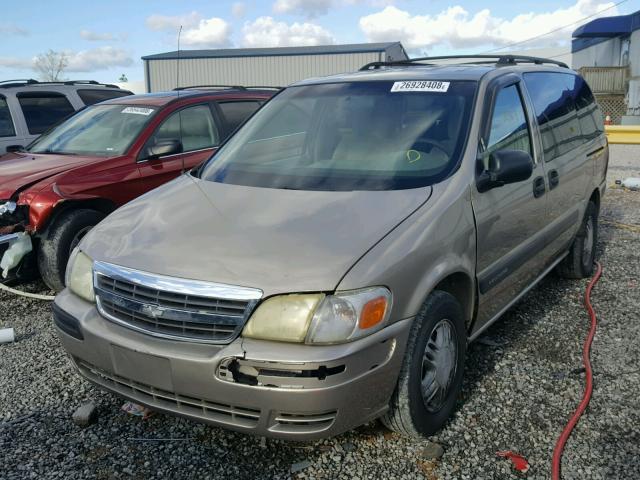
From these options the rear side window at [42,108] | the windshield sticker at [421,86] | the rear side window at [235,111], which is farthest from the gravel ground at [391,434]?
the rear side window at [42,108]

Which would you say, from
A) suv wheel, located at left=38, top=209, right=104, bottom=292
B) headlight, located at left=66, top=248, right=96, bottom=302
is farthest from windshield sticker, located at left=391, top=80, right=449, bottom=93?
suv wheel, located at left=38, top=209, right=104, bottom=292

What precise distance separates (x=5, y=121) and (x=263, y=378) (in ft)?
23.2

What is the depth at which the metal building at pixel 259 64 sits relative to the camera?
37.7 metres

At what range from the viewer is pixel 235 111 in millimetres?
6508

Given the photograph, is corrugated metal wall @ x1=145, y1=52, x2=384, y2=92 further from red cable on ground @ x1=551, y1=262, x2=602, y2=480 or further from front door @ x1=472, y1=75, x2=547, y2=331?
front door @ x1=472, y1=75, x2=547, y2=331

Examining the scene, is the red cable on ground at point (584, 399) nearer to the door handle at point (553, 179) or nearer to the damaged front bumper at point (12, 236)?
the door handle at point (553, 179)

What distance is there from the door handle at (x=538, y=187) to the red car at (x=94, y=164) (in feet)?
9.05

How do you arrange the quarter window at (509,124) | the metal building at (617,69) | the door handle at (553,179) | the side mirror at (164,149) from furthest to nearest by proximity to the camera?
the metal building at (617,69) < the side mirror at (164,149) < the door handle at (553,179) < the quarter window at (509,124)

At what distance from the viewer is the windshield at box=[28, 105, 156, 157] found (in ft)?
18.4

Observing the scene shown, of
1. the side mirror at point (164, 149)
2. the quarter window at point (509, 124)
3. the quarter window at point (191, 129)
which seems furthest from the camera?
the quarter window at point (191, 129)

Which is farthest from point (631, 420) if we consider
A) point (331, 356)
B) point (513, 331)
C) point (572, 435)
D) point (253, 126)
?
point (253, 126)

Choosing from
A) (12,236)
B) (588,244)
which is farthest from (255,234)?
(588,244)

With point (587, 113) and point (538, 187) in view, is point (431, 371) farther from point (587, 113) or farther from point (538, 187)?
point (587, 113)

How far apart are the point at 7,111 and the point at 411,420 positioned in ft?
23.9
